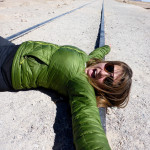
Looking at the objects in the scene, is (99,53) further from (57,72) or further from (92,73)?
(57,72)

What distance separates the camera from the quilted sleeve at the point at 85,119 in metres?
1.10

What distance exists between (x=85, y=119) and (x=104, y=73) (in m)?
0.65

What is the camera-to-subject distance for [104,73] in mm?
1697

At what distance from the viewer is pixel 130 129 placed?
5.51 feet

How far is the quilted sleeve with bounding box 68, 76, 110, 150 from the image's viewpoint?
110 centimetres

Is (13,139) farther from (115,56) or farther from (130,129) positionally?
(115,56)

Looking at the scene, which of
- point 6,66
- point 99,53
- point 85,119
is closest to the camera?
point 85,119

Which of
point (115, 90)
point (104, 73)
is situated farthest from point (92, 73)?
point (115, 90)

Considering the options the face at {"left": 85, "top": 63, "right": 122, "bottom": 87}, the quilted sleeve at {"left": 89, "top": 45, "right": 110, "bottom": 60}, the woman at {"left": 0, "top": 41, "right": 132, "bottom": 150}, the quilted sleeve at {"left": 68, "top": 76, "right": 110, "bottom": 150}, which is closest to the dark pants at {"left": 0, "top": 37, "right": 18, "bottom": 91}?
the woman at {"left": 0, "top": 41, "right": 132, "bottom": 150}

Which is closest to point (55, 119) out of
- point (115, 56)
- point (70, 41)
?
point (115, 56)

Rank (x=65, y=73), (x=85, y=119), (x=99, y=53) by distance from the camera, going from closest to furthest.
A: (x=85, y=119) < (x=65, y=73) < (x=99, y=53)

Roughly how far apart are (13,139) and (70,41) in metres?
2.98

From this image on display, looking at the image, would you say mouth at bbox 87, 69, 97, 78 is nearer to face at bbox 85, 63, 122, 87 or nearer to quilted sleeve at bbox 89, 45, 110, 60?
face at bbox 85, 63, 122, 87

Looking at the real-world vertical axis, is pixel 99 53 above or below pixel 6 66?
below
